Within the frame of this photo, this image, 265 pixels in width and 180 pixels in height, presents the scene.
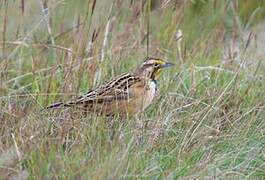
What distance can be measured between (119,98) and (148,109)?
1.23ft

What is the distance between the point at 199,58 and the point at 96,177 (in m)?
2.71

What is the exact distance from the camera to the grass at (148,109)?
4.83 meters

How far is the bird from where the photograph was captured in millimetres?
5631

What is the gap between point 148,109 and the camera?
6.07 meters

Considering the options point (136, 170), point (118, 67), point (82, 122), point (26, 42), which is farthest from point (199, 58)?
point (136, 170)

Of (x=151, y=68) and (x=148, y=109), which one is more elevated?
(x=151, y=68)

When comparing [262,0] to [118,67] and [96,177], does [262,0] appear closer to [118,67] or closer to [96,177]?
[118,67]

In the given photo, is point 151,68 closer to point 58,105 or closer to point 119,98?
point 119,98

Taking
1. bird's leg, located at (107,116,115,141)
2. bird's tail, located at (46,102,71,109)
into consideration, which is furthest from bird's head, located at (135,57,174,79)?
bird's tail, located at (46,102,71,109)

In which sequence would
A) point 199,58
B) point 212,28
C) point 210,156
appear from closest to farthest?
point 210,156, point 199,58, point 212,28

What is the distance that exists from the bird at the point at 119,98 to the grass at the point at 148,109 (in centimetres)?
9

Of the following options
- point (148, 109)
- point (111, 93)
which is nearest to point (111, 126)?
point (111, 93)

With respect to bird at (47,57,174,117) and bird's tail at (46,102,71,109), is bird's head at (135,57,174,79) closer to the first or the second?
bird at (47,57,174,117)

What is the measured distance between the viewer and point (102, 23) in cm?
663
